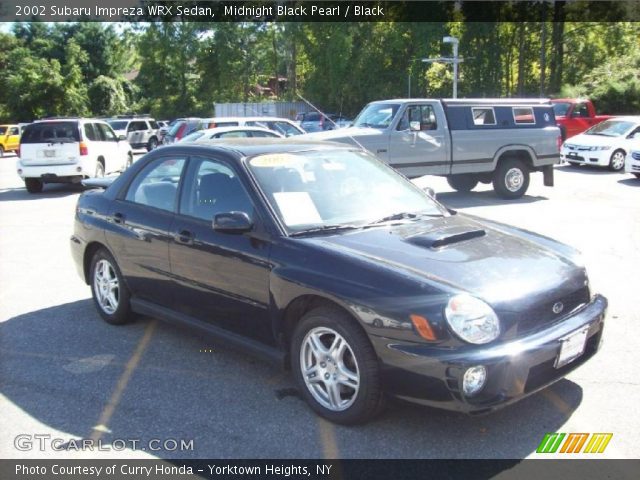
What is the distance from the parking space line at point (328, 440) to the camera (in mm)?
3406

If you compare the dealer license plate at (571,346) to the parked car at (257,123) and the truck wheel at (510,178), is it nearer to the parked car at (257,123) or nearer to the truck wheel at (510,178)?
the truck wheel at (510,178)

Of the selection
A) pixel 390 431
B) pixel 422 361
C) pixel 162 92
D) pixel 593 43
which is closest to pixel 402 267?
pixel 422 361

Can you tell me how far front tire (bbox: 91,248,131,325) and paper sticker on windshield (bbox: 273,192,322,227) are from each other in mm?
1847

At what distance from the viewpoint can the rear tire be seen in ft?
51.7

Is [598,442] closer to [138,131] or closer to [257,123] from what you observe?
[257,123]

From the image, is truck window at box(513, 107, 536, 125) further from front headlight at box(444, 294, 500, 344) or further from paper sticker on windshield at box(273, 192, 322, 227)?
front headlight at box(444, 294, 500, 344)

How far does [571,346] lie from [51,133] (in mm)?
14686

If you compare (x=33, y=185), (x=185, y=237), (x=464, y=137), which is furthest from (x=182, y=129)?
(x=185, y=237)

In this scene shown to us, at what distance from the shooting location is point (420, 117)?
42.2ft

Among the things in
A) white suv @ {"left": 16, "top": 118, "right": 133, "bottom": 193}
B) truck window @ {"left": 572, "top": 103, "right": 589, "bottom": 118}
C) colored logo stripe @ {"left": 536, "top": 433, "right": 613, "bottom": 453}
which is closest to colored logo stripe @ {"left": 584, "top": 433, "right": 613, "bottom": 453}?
colored logo stripe @ {"left": 536, "top": 433, "right": 613, "bottom": 453}

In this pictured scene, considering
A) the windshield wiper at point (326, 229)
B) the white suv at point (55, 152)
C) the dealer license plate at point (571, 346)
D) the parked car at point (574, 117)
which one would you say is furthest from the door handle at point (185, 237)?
the parked car at point (574, 117)

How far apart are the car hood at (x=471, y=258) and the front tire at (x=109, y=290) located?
217 centimetres

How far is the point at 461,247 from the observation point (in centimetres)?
399

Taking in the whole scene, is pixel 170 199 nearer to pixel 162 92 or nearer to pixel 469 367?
pixel 469 367
